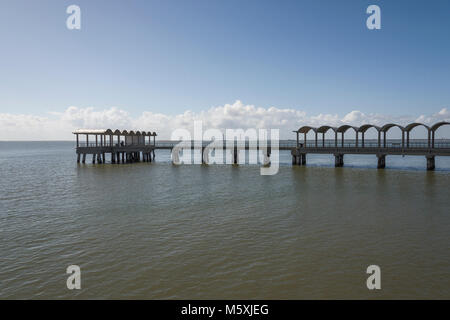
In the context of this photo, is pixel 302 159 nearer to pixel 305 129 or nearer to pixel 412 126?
pixel 305 129

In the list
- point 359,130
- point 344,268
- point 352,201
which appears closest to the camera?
point 344,268

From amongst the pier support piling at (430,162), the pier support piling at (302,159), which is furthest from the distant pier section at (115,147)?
the pier support piling at (430,162)

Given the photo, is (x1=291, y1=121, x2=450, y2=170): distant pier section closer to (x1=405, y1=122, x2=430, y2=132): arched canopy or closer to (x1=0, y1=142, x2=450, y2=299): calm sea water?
(x1=405, y1=122, x2=430, y2=132): arched canopy

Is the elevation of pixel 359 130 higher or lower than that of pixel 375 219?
higher

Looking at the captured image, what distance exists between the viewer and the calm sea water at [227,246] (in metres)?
7.79

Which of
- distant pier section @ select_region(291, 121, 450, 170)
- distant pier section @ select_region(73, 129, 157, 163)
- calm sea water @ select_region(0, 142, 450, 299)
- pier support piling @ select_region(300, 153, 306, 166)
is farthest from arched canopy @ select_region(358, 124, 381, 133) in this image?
distant pier section @ select_region(73, 129, 157, 163)

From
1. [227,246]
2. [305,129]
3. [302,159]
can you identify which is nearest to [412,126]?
[305,129]

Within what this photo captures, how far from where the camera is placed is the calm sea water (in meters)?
7.79

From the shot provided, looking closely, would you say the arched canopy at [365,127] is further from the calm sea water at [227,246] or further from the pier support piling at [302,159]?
the calm sea water at [227,246]

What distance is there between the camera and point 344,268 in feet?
28.8

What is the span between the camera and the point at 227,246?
35.0ft

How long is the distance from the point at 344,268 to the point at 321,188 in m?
15.4
